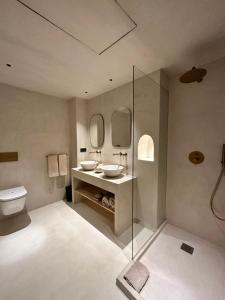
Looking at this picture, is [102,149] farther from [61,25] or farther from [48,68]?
[61,25]

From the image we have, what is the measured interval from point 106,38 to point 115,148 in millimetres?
1664

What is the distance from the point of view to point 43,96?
105 inches

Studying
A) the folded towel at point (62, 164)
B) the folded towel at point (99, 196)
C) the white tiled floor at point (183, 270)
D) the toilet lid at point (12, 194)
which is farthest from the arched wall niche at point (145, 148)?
the toilet lid at point (12, 194)

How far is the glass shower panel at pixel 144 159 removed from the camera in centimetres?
186

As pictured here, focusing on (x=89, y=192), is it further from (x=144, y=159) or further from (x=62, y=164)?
(x=144, y=159)

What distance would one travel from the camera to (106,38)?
1.26m

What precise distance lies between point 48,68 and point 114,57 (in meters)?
0.91

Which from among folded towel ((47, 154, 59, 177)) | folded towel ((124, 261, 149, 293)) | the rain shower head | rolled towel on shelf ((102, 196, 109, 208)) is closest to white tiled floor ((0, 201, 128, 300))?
folded towel ((124, 261, 149, 293))

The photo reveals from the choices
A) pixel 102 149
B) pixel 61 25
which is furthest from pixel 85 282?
pixel 61 25

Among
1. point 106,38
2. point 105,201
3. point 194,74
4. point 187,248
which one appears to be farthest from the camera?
point 105,201

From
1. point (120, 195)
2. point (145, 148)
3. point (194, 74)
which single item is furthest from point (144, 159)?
point (194, 74)

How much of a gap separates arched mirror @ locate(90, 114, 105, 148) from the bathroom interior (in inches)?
1.4

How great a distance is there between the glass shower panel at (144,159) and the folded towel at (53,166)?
5.53 feet

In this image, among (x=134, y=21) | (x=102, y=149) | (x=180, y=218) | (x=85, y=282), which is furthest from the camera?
(x=102, y=149)
